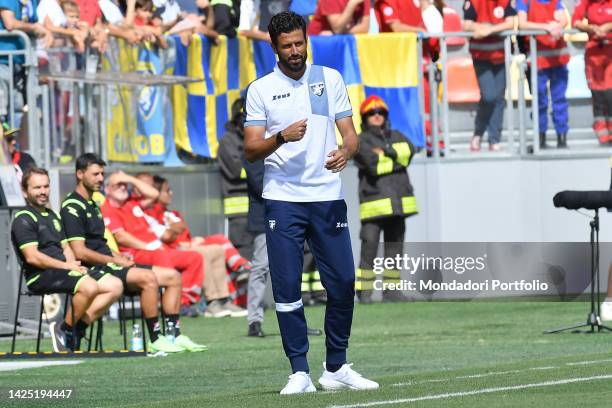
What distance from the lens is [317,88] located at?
10.1 m

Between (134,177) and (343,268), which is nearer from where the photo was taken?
(343,268)

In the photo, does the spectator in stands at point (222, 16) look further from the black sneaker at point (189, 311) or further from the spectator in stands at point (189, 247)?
the black sneaker at point (189, 311)

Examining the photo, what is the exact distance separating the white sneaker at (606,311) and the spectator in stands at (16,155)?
580cm

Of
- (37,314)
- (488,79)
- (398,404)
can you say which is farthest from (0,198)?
(398,404)

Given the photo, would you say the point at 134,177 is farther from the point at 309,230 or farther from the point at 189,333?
the point at 309,230

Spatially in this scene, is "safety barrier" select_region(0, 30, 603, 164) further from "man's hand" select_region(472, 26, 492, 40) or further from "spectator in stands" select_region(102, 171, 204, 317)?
"spectator in stands" select_region(102, 171, 204, 317)

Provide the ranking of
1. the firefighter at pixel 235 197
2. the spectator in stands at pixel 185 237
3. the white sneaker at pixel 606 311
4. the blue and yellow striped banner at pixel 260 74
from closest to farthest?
the white sneaker at pixel 606 311 < the spectator in stands at pixel 185 237 < the firefighter at pixel 235 197 < the blue and yellow striped banner at pixel 260 74

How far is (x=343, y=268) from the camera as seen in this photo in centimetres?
1016

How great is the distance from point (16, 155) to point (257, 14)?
528cm

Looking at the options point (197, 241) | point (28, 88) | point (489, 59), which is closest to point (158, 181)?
point (197, 241)

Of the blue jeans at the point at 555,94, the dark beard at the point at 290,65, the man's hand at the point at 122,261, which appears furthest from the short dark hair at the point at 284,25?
the blue jeans at the point at 555,94

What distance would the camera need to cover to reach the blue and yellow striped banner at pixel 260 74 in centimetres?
2047

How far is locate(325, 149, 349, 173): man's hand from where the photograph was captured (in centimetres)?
982

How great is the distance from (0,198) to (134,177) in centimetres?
198
